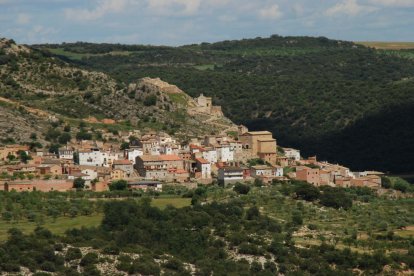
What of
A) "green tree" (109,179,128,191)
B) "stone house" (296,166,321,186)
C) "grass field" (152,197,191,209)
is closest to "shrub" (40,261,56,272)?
"grass field" (152,197,191,209)

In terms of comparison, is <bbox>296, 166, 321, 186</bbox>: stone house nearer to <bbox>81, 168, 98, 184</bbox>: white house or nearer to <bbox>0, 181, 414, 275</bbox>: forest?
<bbox>0, 181, 414, 275</bbox>: forest

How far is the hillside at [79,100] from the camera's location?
111875mm

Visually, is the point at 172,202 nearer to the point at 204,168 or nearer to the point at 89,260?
the point at 204,168

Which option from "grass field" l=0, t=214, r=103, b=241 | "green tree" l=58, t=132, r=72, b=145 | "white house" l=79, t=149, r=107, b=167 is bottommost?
"grass field" l=0, t=214, r=103, b=241

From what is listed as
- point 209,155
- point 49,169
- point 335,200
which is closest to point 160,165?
point 209,155

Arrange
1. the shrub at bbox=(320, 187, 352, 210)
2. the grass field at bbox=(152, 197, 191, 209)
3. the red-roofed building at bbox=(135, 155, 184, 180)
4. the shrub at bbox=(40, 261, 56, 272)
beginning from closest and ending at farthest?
1. the shrub at bbox=(40, 261, 56, 272)
2. the grass field at bbox=(152, 197, 191, 209)
3. the shrub at bbox=(320, 187, 352, 210)
4. the red-roofed building at bbox=(135, 155, 184, 180)

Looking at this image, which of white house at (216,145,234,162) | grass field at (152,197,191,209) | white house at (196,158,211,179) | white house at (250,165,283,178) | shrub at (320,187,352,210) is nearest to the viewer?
grass field at (152,197,191,209)

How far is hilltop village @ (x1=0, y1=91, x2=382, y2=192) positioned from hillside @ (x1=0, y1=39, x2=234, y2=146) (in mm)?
8195

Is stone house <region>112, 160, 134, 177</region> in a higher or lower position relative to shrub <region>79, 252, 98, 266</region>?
higher

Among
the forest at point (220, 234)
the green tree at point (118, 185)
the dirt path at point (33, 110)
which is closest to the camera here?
the forest at point (220, 234)

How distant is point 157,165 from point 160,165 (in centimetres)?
23

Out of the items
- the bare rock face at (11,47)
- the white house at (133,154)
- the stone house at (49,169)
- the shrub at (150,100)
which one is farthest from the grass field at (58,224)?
the bare rock face at (11,47)

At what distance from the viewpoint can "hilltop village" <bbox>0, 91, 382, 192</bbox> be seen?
8981 centimetres

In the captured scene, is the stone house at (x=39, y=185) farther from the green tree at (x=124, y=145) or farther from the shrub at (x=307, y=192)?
the shrub at (x=307, y=192)
